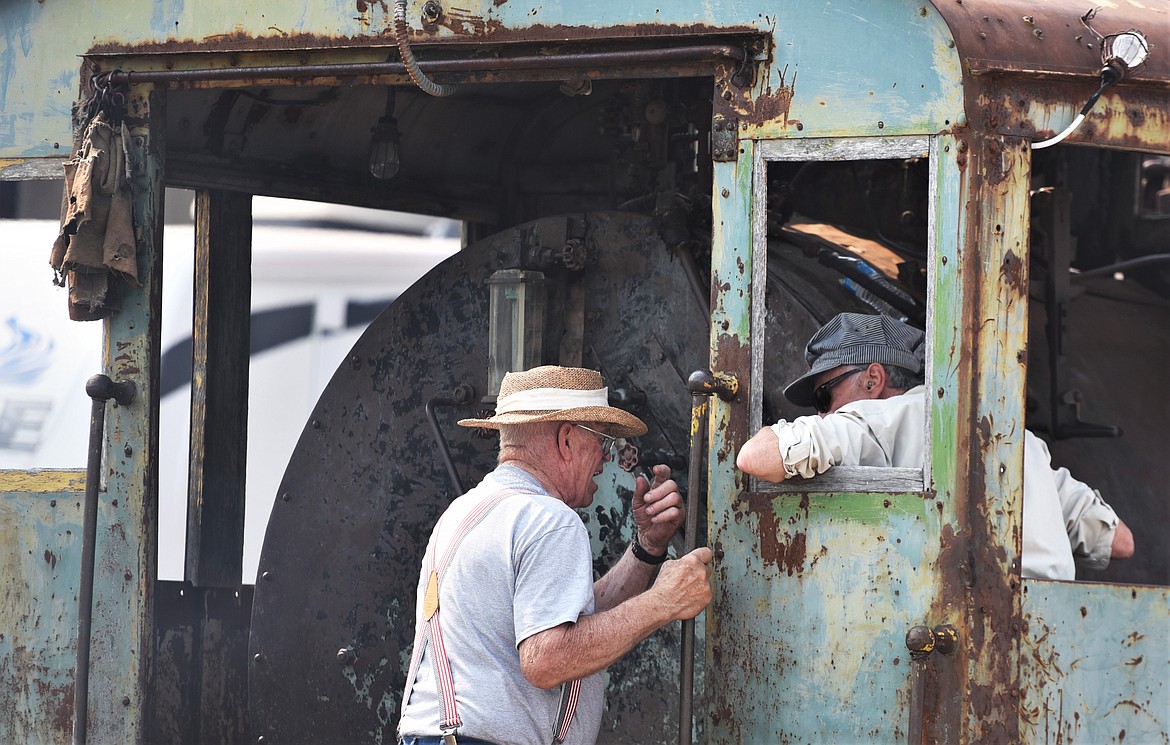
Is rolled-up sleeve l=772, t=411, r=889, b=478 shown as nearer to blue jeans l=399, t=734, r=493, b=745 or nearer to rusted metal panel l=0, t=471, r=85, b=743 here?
blue jeans l=399, t=734, r=493, b=745

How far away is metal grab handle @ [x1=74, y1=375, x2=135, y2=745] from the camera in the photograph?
3959mm

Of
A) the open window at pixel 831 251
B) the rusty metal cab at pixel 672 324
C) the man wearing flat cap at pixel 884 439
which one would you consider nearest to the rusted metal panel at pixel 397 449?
the rusty metal cab at pixel 672 324

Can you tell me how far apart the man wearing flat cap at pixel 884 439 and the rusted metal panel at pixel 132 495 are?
1.84m

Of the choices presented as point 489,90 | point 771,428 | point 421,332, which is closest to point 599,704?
point 771,428

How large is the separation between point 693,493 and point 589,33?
126 centimetres

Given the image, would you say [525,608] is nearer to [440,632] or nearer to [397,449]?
[440,632]

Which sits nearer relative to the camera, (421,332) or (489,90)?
(421,332)

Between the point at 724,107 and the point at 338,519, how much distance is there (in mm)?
2103

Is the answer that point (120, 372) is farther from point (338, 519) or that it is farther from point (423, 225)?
point (423, 225)

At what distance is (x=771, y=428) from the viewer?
11.4 ft

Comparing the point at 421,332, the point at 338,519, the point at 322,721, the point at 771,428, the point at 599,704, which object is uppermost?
the point at 421,332

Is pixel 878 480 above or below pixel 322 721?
above

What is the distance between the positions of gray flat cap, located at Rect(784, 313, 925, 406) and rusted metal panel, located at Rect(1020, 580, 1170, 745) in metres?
0.77

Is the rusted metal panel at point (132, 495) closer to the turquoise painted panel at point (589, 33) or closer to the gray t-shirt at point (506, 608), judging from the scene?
the turquoise painted panel at point (589, 33)
